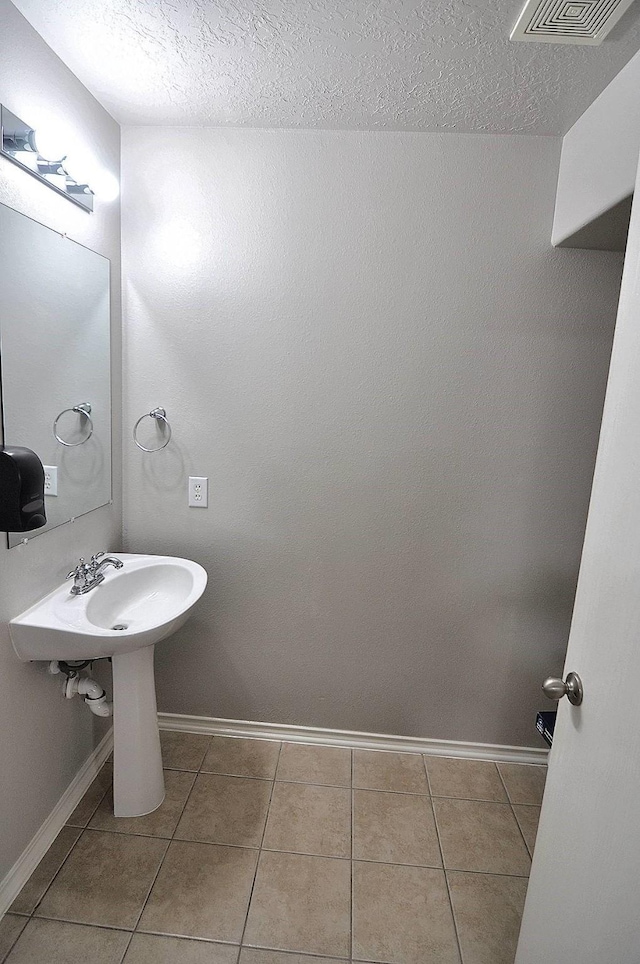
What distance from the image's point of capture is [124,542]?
237 centimetres

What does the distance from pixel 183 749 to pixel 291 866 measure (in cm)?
71

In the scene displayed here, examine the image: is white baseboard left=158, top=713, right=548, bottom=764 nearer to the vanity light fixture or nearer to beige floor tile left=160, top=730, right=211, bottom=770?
beige floor tile left=160, top=730, right=211, bottom=770

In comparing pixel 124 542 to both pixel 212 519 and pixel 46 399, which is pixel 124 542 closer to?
pixel 212 519

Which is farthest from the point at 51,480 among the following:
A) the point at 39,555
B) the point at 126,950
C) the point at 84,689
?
the point at 126,950

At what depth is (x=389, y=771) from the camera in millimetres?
2295

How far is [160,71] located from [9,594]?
62.5 inches

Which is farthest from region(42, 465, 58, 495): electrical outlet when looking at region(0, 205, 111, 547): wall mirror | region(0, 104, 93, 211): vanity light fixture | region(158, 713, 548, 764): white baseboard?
region(158, 713, 548, 764): white baseboard

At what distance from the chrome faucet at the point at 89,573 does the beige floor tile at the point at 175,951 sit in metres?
0.98

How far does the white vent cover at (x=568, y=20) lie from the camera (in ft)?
4.26

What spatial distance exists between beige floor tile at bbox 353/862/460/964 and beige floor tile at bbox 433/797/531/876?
0.40 ft

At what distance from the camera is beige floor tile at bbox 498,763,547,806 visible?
2.19 meters

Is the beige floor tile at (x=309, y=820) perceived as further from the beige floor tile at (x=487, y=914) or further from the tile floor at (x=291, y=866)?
the beige floor tile at (x=487, y=914)

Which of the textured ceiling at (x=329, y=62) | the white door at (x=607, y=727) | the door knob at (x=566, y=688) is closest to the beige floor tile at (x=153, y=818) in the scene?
the white door at (x=607, y=727)

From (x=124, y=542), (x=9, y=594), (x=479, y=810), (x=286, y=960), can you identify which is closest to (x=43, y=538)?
(x=9, y=594)
